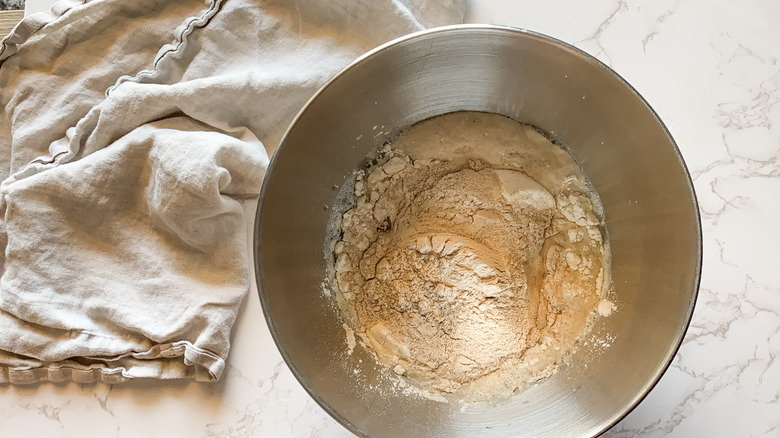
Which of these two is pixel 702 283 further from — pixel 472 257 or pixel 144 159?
pixel 144 159

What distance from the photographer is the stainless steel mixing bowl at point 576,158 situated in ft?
2.58

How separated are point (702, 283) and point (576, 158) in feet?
0.92

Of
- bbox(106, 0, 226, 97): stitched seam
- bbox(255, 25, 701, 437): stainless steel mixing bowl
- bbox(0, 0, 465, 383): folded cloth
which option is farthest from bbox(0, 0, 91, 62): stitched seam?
bbox(255, 25, 701, 437): stainless steel mixing bowl

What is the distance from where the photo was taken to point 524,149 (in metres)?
0.94

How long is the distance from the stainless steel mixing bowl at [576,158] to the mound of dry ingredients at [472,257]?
0.09 ft

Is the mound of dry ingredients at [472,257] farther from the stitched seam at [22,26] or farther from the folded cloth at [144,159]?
the stitched seam at [22,26]

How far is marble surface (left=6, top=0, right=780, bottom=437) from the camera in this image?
908 millimetres

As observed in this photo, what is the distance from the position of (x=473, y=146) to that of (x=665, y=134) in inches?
11.6

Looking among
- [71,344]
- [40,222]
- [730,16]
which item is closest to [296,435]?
[71,344]

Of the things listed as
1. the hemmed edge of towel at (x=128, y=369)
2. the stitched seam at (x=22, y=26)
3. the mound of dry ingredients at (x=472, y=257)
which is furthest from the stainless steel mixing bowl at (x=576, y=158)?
the stitched seam at (x=22, y=26)

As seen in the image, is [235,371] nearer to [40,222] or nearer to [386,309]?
[386,309]

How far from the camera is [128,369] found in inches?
36.8

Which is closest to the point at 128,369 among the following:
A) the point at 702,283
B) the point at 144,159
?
the point at 144,159

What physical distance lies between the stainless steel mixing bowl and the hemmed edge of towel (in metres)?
0.20
